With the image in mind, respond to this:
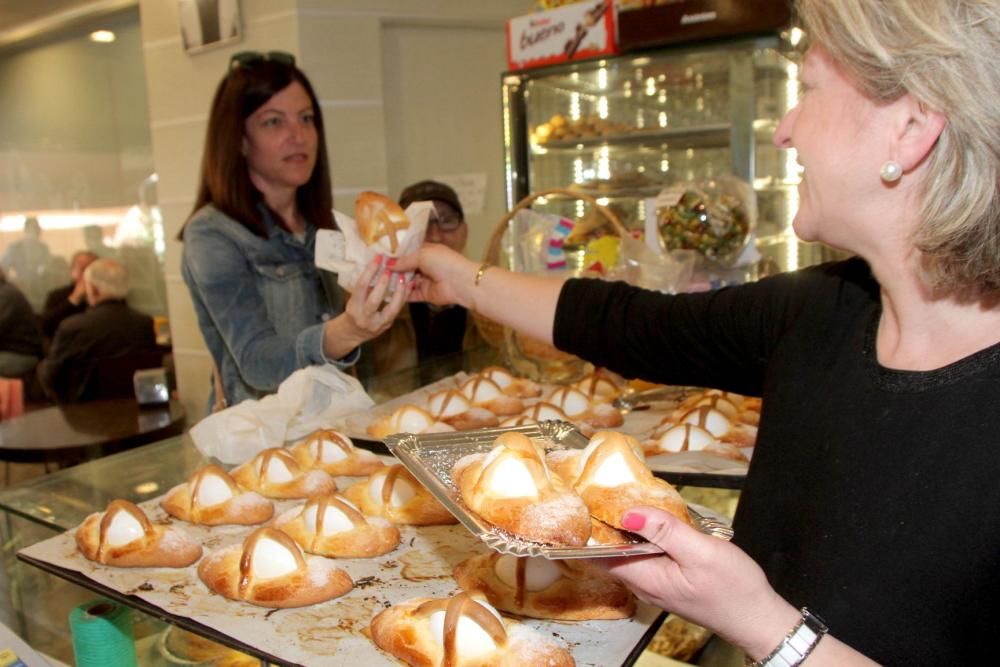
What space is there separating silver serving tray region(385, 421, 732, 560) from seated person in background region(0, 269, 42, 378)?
696 cm

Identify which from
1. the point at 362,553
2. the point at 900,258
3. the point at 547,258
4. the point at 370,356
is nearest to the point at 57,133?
the point at 370,356

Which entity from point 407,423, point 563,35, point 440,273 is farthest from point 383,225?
point 563,35

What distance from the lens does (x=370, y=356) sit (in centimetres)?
370

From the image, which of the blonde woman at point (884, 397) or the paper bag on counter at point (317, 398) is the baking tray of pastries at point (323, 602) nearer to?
the blonde woman at point (884, 397)

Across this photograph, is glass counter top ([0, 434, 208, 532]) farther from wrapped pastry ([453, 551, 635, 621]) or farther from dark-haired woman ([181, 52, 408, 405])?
wrapped pastry ([453, 551, 635, 621])

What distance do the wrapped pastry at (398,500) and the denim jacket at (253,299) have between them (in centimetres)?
81

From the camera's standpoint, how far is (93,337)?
18.7 feet

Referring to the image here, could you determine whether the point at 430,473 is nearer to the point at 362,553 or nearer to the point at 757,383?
the point at 362,553

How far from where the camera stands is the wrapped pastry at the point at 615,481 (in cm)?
121

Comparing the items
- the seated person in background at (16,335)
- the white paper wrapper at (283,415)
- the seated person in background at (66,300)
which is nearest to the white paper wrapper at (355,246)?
the white paper wrapper at (283,415)

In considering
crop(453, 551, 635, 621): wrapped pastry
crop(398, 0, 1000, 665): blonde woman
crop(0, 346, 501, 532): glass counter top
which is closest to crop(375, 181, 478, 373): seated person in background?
Answer: crop(0, 346, 501, 532): glass counter top

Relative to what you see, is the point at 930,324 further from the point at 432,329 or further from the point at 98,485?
the point at 432,329

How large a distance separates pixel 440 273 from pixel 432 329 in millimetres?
1632

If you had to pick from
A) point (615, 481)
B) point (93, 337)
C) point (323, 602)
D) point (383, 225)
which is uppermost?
point (383, 225)
